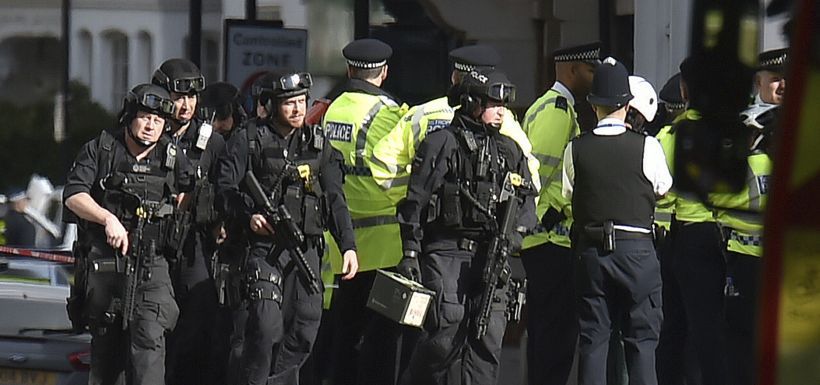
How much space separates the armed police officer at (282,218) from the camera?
839 cm

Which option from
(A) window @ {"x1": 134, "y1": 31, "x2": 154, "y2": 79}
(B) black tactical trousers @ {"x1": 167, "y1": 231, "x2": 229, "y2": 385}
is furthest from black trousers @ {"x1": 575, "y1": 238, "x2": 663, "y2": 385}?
(A) window @ {"x1": 134, "y1": 31, "x2": 154, "y2": 79}

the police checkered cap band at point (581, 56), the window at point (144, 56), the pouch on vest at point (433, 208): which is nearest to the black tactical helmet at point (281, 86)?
the pouch on vest at point (433, 208)

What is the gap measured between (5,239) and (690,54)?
13.9 metres

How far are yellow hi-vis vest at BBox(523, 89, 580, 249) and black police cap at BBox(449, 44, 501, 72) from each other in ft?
1.18

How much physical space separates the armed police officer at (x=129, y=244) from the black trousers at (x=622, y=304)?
211 centimetres

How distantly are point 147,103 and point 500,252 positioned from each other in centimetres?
192

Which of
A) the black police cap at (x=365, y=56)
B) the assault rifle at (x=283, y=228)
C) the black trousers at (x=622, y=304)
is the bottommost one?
the black trousers at (x=622, y=304)

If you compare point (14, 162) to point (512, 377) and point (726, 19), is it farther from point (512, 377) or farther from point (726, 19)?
point (726, 19)

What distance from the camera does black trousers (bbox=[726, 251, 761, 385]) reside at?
27.7ft

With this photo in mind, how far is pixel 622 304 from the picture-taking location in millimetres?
8484

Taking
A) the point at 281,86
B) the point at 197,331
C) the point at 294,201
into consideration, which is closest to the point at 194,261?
the point at 197,331

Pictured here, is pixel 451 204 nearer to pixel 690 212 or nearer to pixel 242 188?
pixel 242 188

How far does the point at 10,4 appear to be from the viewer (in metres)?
16.5

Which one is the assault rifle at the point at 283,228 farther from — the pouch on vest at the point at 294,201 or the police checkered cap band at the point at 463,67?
the police checkered cap band at the point at 463,67
